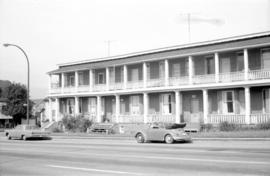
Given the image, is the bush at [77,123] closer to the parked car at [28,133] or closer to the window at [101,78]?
the window at [101,78]

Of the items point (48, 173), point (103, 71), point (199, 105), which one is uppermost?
point (103, 71)

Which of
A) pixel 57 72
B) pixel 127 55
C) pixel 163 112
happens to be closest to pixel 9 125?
pixel 57 72

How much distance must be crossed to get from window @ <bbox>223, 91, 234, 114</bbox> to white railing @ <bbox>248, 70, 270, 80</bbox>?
3058mm

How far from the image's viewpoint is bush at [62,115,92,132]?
36.6 metres

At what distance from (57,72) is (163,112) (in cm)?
1474

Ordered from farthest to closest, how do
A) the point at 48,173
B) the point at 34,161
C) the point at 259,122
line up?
the point at 259,122, the point at 34,161, the point at 48,173

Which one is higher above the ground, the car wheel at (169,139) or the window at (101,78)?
the window at (101,78)

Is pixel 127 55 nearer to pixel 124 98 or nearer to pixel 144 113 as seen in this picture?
pixel 124 98

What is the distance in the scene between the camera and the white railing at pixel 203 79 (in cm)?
3073

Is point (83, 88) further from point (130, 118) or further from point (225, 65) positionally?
point (225, 65)

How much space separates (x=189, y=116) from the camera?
33.2 meters

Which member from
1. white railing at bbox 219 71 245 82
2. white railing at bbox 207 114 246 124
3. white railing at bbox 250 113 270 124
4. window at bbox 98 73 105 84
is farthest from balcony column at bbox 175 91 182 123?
window at bbox 98 73 105 84

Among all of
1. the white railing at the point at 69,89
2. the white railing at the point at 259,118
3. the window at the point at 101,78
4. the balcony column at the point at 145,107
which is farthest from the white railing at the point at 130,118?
the white railing at the point at 259,118

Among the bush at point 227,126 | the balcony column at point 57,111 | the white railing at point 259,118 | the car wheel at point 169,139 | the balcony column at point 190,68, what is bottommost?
the car wheel at point 169,139
